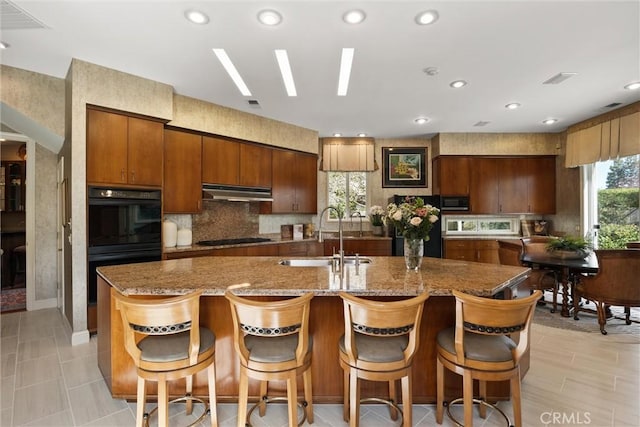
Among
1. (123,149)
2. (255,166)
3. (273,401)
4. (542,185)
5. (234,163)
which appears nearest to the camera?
(273,401)

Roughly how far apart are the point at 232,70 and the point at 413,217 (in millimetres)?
2463

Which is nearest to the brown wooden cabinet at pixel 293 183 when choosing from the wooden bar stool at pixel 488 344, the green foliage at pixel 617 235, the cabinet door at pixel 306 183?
the cabinet door at pixel 306 183

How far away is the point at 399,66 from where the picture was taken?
314 cm

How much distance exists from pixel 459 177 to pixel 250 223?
13.3ft

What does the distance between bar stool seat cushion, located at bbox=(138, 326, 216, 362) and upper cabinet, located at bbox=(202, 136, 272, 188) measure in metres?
2.83

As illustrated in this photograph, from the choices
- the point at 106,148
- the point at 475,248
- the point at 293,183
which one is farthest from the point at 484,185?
the point at 106,148

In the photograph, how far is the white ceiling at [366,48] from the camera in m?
2.27

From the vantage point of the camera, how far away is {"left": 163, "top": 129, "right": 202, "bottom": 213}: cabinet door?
3.91m

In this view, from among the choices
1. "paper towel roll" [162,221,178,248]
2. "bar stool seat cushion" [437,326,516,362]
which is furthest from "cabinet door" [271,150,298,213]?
"bar stool seat cushion" [437,326,516,362]

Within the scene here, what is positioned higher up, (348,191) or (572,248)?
(348,191)

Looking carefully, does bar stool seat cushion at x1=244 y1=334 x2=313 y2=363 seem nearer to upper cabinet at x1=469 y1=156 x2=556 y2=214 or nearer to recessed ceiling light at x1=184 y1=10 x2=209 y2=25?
recessed ceiling light at x1=184 y1=10 x2=209 y2=25

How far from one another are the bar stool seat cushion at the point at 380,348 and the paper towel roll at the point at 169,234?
10.1 feet

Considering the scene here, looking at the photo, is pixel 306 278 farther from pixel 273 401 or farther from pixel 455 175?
pixel 455 175

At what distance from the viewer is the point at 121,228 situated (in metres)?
3.31
